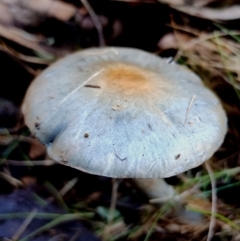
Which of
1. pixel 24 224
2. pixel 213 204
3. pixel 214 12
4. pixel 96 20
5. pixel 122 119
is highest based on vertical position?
pixel 214 12

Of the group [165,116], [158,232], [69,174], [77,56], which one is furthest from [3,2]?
[158,232]

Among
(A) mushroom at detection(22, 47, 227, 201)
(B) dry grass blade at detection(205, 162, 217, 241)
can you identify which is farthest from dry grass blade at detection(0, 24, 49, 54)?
(B) dry grass blade at detection(205, 162, 217, 241)

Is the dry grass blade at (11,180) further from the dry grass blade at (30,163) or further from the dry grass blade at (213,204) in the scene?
the dry grass blade at (213,204)

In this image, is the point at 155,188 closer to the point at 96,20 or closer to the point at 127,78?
the point at 127,78

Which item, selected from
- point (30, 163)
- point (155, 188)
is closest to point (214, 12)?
point (155, 188)

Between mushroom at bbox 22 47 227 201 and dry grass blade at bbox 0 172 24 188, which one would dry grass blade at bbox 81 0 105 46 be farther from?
dry grass blade at bbox 0 172 24 188

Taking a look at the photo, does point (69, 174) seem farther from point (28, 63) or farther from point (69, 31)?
point (69, 31)

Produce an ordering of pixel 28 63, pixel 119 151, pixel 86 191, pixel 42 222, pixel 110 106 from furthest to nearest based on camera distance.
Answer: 1. pixel 28 63
2. pixel 86 191
3. pixel 42 222
4. pixel 110 106
5. pixel 119 151
